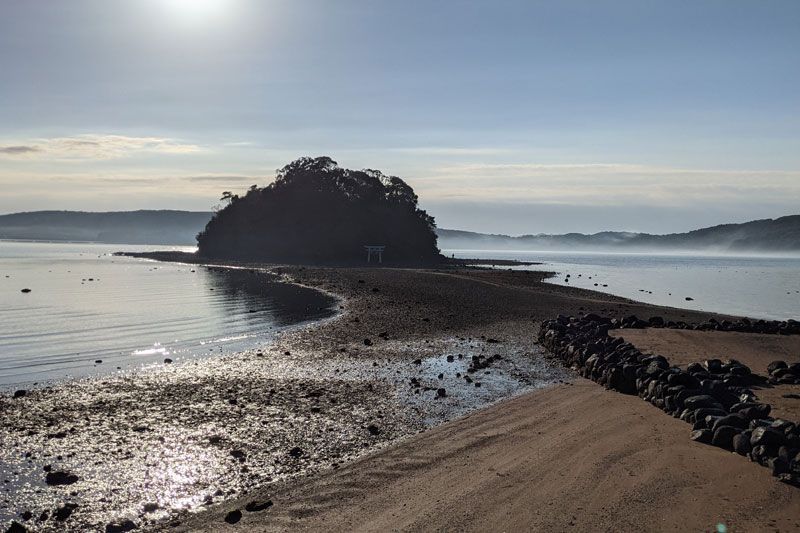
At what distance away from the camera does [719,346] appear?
19.5 meters

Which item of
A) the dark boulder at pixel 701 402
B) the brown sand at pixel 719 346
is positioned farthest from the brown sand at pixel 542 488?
the brown sand at pixel 719 346

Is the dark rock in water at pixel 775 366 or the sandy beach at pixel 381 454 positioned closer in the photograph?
the sandy beach at pixel 381 454

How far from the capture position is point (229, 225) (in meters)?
122

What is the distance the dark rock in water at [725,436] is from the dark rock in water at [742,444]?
13cm

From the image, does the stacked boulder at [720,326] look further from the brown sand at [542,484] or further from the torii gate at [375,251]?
the torii gate at [375,251]

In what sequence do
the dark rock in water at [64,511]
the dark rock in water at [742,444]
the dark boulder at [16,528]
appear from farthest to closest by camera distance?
the dark rock in water at [742,444] → the dark rock in water at [64,511] → the dark boulder at [16,528]

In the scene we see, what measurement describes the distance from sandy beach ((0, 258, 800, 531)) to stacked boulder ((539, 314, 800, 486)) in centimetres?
32

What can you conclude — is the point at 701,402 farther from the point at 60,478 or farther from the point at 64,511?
the point at 60,478

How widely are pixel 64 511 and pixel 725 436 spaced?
953 cm

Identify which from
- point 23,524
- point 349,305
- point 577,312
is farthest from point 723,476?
point 349,305

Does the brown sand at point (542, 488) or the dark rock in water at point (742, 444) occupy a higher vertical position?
the dark rock in water at point (742, 444)

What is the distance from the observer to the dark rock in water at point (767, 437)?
8648 millimetres

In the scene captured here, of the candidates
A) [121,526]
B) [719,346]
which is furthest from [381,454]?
[719,346]

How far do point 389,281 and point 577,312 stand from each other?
64.6 ft
